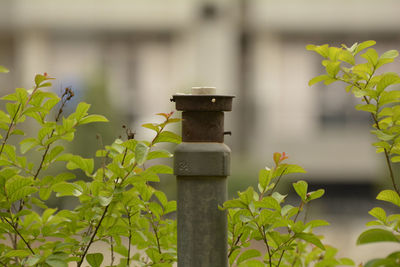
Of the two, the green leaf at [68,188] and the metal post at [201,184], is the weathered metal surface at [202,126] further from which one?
the green leaf at [68,188]

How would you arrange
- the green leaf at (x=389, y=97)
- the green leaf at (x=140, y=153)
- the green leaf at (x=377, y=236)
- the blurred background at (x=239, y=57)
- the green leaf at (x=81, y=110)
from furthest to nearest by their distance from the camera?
the blurred background at (x=239, y=57) → the green leaf at (x=81, y=110) → the green leaf at (x=389, y=97) → the green leaf at (x=140, y=153) → the green leaf at (x=377, y=236)

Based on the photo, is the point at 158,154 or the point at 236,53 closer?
the point at 158,154

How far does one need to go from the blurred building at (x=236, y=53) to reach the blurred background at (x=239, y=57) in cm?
2

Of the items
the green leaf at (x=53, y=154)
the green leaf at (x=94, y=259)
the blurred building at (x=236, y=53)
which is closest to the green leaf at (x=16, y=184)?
the green leaf at (x=53, y=154)

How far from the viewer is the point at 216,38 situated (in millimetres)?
15547

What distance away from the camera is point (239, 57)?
15930 mm

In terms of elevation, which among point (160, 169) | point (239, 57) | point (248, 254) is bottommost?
point (248, 254)

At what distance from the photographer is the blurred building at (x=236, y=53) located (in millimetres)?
15180

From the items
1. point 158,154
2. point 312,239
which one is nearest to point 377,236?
point 312,239

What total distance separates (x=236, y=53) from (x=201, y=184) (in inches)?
570

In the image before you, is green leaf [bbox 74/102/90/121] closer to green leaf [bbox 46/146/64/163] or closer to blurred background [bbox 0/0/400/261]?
green leaf [bbox 46/146/64/163]

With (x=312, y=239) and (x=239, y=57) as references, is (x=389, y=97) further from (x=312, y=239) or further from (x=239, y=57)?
(x=239, y=57)

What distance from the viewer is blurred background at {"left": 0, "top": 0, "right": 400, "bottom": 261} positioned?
1514 centimetres

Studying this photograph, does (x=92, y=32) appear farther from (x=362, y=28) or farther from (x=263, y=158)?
(x=362, y=28)
